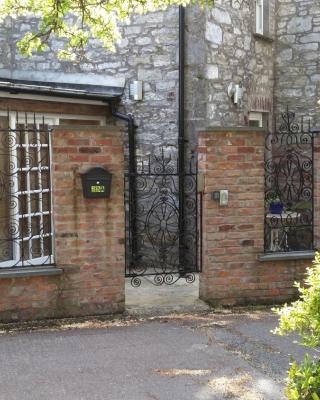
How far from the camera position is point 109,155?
6266 millimetres

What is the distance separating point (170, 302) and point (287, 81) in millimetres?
5975

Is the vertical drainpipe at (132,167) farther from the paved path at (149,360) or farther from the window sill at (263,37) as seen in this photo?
the paved path at (149,360)

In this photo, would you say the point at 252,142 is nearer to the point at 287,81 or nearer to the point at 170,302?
the point at 170,302

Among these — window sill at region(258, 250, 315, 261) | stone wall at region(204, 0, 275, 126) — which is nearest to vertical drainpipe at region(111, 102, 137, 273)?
stone wall at region(204, 0, 275, 126)

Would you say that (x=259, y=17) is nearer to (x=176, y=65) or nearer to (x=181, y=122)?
(x=176, y=65)

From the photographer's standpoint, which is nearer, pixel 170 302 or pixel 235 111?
pixel 170 302

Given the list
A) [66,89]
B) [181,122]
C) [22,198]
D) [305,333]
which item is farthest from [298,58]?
[305,333]

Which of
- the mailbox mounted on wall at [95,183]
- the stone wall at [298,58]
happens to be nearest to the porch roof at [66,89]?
the mailbox mounted on wall at [95,183]

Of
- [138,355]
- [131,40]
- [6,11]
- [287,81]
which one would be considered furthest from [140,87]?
[138,355]

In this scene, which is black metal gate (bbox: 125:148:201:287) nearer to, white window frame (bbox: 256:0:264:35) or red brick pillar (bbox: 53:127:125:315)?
red brick pillar (bbox: 53:127:125:315)

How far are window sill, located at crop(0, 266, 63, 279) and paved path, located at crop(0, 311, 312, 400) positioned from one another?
1.89 ft

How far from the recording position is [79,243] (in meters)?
6.21

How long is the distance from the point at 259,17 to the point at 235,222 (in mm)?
5578

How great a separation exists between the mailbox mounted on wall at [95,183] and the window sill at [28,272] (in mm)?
842
